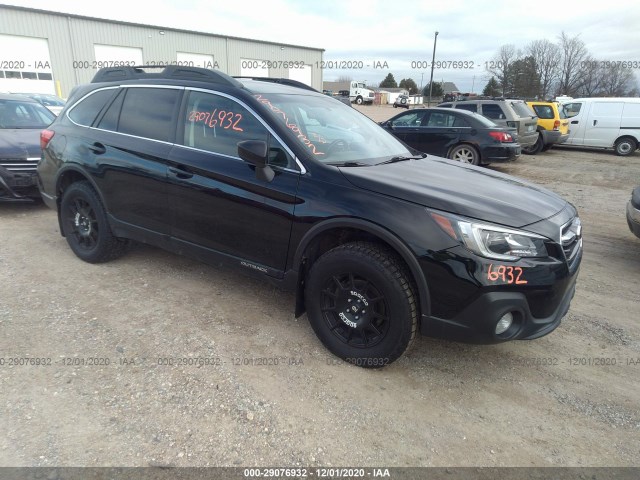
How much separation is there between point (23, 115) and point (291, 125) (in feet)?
19.8

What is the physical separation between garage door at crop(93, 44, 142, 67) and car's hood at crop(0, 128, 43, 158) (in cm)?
2027

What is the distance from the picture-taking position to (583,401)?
2619mm

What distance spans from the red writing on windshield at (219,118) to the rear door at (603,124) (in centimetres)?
1486

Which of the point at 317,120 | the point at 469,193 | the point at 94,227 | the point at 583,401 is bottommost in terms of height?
the point at 583,401

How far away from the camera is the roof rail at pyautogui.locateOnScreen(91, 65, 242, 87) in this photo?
3.35 meters

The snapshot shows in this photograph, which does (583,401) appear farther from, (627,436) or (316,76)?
(316,76)

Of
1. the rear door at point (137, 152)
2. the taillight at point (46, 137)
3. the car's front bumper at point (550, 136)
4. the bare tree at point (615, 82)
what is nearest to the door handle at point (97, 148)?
the rear door at point (137, 152)

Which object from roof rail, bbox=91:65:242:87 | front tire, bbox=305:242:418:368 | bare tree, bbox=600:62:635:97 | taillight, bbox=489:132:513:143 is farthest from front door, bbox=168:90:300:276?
bare tree, bbox=600:62:635:97

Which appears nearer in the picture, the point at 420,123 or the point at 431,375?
the point at 431,375

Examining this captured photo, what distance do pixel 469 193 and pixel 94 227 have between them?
11.4ft

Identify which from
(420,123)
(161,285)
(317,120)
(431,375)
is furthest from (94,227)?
(420,123)

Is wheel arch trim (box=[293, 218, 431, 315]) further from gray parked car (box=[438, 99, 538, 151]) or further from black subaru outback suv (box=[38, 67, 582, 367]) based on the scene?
gray parked car (box=[438, 99, 538, 151])

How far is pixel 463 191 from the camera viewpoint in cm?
274

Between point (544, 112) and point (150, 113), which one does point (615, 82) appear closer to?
point (544, 112)
